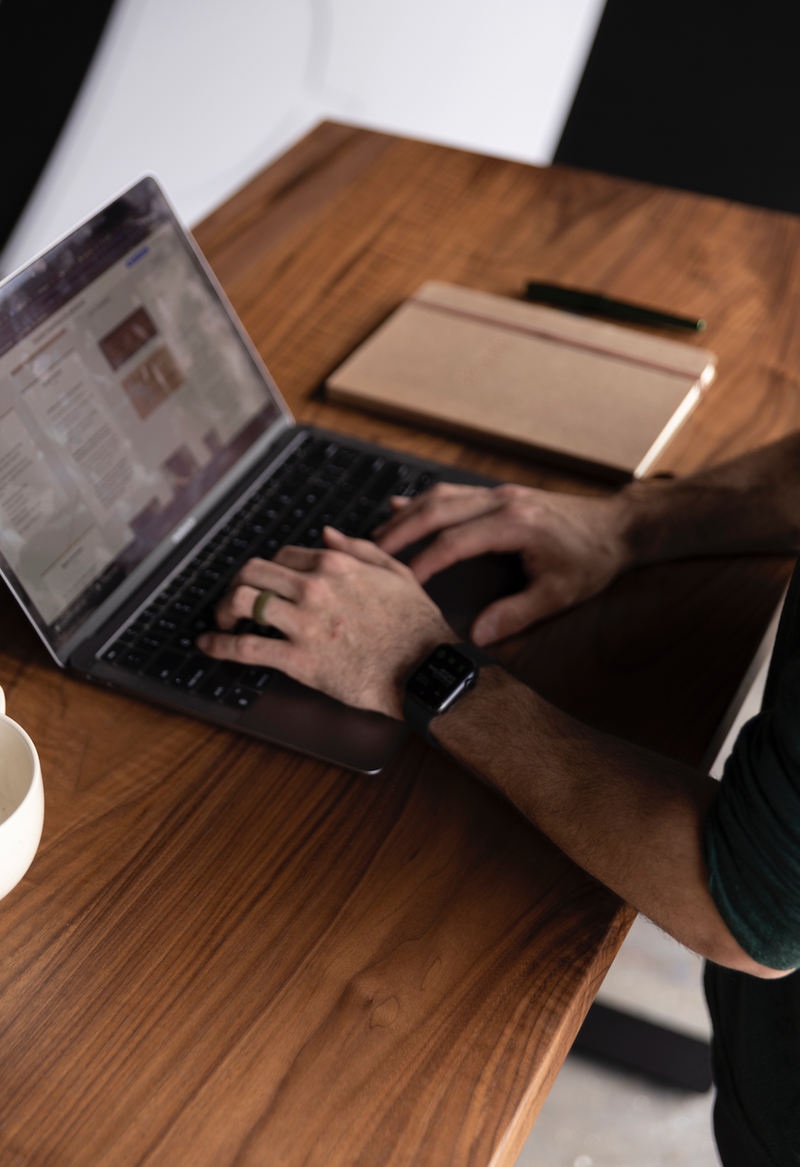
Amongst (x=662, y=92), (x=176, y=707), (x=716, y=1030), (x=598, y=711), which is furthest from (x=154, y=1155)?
(x=662, y=92)

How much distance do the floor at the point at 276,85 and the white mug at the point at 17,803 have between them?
6.75 feet

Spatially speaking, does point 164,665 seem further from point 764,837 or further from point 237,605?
point 764,837

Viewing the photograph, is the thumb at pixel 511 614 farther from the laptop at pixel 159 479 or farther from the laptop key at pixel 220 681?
the laptop key at pixel 220 681

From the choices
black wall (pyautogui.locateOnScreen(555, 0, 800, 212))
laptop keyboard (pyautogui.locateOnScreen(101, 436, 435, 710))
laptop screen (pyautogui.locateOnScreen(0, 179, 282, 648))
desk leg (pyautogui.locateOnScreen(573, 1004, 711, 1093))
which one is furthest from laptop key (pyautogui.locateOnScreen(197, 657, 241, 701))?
black wall (pyautogui.locateOnScreen(555, 0, 800, 212))

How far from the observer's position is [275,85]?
362 centimetres

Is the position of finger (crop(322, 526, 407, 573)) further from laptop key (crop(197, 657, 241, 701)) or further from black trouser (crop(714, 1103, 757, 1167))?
black trouser (crop(714, 1103, 757, 1167))

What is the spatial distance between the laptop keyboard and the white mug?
153 mm

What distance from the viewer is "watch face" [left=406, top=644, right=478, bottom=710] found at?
2.39ft

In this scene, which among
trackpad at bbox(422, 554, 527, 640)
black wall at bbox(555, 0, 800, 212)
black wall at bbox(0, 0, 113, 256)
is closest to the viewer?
trackpad at bbox(422, 554, 527, 640)

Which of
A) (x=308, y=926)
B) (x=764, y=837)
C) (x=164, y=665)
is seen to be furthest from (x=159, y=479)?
(x=764, y=837)

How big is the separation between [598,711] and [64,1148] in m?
0.45

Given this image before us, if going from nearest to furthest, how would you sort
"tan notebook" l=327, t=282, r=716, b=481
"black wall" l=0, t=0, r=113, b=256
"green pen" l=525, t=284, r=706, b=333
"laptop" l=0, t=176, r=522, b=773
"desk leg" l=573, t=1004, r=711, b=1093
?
1. "laptop" l=0, t=176, r=522, b=773
2. "tan notebook" l=327, t=282, r=716, b=481
3. "green pen" l=525, t=284, r=706, b=333
4. "desk leg" l=573, t=1004, r=711, b=1093
5. "black wall" l=0, t=0, r=113, b=256

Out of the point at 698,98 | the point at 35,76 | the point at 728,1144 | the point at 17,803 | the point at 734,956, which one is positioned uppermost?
the point at 35,76

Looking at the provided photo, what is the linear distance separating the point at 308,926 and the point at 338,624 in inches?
Result: 9.2
